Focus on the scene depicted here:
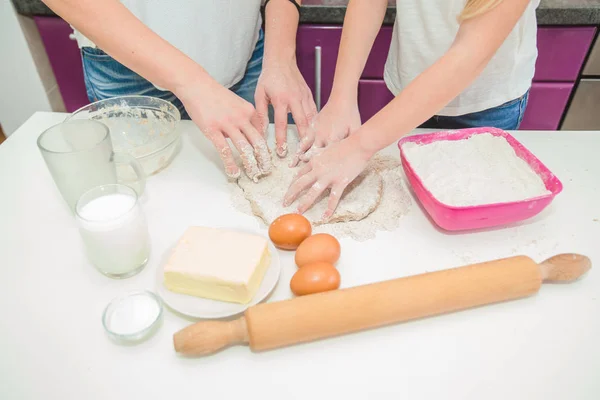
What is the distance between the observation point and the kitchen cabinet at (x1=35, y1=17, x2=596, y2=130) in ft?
5.85

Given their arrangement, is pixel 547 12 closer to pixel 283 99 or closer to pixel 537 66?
pixel 537 66

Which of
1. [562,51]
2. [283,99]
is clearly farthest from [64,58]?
[562,51]

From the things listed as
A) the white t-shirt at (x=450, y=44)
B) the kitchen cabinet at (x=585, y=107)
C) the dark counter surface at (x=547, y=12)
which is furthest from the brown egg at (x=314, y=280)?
the kitchen cabinet at (x=585, y=107)

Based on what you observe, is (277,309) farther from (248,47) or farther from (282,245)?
(248,47)

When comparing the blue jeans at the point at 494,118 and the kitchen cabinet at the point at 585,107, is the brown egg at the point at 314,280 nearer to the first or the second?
the blue jeans at the point at 494,118

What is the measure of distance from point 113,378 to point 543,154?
1.13 m

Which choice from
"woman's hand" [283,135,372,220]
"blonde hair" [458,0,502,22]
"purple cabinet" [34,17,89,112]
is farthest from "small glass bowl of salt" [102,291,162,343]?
"purple cabinet" [34,17,89,112]

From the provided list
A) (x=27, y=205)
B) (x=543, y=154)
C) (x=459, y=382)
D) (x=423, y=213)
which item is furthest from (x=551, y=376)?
(x=27, y=205)

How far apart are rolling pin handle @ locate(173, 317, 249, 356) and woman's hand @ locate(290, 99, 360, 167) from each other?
0.51 m

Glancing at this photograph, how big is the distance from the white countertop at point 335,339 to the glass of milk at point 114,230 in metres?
0.04

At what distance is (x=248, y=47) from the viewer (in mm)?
1418

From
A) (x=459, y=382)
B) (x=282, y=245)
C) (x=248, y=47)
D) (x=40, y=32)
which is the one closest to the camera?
(x=459, y=382)

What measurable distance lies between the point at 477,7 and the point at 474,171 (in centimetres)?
34

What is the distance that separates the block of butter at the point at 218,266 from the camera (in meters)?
0.75
